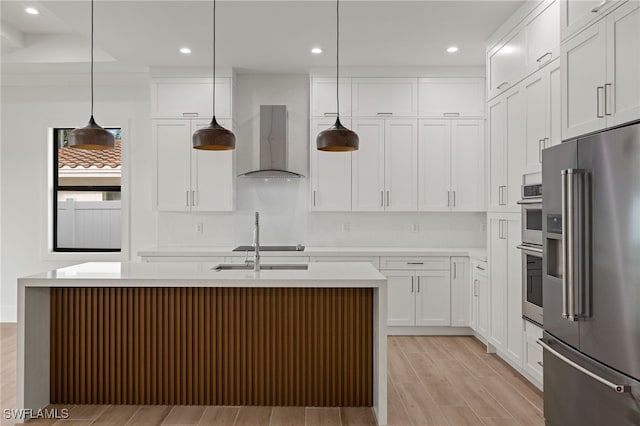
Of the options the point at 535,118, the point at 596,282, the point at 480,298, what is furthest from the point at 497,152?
the point at 596,282

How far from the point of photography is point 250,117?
5.46 meters

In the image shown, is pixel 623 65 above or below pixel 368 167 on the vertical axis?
above

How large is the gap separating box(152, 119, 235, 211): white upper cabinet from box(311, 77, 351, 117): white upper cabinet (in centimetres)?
101

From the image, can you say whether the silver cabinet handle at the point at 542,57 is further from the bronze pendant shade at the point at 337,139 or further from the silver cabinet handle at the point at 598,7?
the bronze pendant shade at the point at 337,139

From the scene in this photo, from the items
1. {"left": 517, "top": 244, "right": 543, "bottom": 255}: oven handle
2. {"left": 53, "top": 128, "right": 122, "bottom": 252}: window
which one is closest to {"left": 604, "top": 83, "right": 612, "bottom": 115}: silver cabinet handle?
{"left": 517, "top": 244, "right": 543, "bottom": 255}: oven handle

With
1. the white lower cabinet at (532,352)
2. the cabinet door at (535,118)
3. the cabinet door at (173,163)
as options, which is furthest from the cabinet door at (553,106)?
the cabinet door at (173,163)

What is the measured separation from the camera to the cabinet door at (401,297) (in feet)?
16.0

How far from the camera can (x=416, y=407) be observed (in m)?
3.11

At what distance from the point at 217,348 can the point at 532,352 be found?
2208mm

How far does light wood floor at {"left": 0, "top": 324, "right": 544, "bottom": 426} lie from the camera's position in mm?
2875

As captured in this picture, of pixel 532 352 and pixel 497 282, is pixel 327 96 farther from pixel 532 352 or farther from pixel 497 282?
pixel 532 352

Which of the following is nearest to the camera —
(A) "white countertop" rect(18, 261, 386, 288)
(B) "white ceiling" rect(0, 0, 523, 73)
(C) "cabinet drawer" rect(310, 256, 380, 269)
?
(A) "white countertop" rect(18, 261, 386, 288)

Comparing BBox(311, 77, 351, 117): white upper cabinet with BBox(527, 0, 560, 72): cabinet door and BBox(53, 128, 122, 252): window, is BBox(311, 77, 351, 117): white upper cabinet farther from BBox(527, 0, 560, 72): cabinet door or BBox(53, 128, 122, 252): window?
BBox(53, 128, 122, 252): window

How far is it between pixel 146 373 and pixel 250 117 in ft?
10.6
